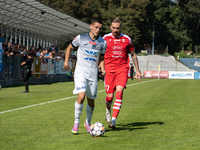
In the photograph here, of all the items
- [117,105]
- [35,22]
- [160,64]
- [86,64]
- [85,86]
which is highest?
[35,22]

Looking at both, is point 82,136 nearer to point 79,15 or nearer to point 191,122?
point 191,122

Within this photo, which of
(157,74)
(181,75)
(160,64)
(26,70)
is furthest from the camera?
(160,64)

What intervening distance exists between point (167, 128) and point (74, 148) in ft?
8.53

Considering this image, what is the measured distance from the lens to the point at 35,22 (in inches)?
1256

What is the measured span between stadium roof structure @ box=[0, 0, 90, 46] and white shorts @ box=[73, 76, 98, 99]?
769 inches

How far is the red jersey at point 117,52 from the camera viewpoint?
23.8ft

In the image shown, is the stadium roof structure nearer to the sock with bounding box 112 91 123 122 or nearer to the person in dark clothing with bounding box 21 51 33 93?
the person in dark clothing with bounding box 21 51 33 93

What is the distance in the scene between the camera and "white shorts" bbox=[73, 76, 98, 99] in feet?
19.2

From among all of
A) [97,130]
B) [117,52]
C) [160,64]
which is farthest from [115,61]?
[160,64]

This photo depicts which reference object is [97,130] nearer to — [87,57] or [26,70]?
[87,57]

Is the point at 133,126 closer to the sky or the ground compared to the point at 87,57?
closer to the ground

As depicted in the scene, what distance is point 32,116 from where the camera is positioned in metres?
7.96

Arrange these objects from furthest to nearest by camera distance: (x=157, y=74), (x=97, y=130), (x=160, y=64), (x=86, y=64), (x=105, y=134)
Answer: (x=160, y=64), (x=157, y=74), (x=86, y=64), (x=105, y=134), (x=97, y=130)

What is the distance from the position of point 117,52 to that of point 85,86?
1.72 meters
